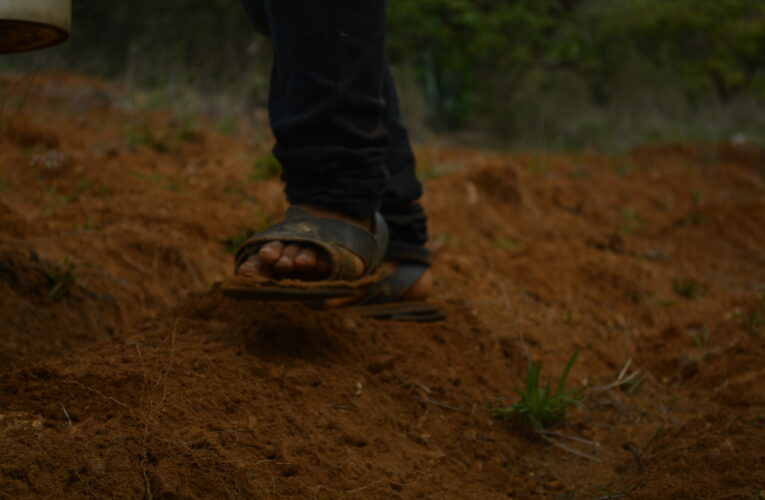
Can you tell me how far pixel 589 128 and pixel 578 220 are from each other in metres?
4.54

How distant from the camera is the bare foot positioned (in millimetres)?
1305

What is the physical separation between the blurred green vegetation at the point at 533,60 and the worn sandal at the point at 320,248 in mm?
4683

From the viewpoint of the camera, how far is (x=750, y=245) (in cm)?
332

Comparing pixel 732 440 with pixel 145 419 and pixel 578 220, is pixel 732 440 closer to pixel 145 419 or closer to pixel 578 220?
pixel 145 419

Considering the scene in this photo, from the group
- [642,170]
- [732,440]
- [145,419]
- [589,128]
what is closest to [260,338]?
[145,419]

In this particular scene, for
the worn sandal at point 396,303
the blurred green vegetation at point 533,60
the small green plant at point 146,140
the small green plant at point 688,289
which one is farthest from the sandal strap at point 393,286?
the blurred green vegetation at point 533,60

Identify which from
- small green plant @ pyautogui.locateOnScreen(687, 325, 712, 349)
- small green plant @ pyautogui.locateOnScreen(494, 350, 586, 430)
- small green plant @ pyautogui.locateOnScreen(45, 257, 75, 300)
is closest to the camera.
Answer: small green plant @ pyautogui.locateOnScreen(494, 350, 586, 430)

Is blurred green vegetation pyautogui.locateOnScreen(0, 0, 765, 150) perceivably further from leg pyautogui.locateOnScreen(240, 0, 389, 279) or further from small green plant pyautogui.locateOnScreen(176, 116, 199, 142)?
leg pyautogui.locateOnScreen(240, 0, 389, 279)

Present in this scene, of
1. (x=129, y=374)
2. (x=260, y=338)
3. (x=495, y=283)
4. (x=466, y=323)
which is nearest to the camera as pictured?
(x=129, y=374)

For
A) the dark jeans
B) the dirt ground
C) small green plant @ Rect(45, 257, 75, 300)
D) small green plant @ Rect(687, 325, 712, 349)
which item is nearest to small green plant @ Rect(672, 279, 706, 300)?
the dirt ground

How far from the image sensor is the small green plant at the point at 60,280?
154 centimetres

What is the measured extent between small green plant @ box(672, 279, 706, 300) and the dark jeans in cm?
162

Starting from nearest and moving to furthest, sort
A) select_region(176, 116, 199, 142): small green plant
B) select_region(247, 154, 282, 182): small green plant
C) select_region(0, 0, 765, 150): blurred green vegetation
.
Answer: select_region(247, 154, 282, 182): small green plant
select_region(176, 116, 199, 142): small green plant
select_region(0, 0, 765, 150): blurred green vegetation

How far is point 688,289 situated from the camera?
8.53 feet
